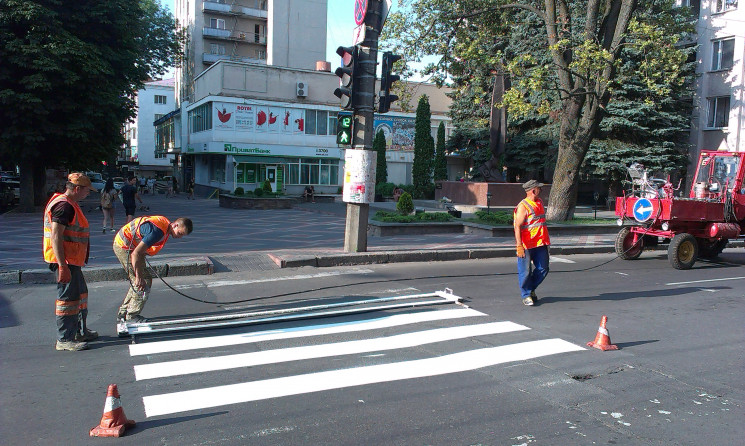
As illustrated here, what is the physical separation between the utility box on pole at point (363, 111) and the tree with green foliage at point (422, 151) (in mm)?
23765

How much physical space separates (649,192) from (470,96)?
22754 mm

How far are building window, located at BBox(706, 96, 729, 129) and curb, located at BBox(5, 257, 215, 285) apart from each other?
104 ft

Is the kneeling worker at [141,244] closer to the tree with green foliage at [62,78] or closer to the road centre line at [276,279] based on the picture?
the road centre line at [276,279]

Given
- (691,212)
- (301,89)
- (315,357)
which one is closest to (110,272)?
(315,357)

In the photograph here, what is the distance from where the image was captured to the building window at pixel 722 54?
103 feet

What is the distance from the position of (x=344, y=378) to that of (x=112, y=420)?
2.02 m

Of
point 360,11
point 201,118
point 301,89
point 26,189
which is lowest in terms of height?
point 26,189

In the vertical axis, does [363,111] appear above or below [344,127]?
above

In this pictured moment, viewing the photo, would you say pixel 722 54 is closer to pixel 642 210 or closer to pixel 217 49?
pixel 642 210

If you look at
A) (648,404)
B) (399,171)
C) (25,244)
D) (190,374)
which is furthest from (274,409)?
(399,171)

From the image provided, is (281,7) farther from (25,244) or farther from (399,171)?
(25,244)

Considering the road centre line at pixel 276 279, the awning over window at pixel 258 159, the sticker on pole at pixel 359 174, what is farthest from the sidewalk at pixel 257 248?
the awning over window at pixel 258 159

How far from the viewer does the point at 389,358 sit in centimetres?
593

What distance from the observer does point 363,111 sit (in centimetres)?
1205
